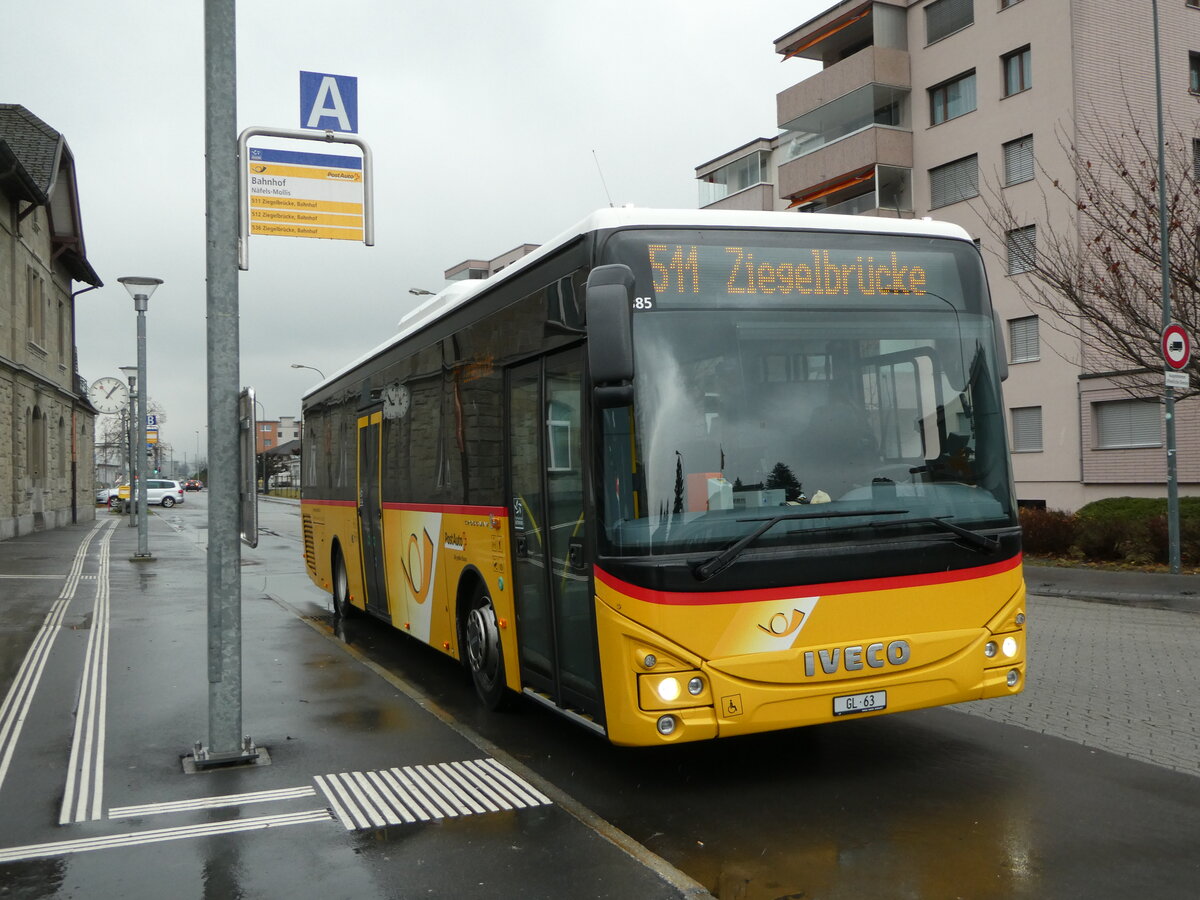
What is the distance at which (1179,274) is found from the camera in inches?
699

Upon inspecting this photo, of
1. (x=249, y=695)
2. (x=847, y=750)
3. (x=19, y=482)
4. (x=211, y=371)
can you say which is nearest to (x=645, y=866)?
(x=847, y=750)

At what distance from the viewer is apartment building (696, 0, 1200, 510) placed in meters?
30.2

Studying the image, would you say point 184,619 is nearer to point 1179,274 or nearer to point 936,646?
point 936,646

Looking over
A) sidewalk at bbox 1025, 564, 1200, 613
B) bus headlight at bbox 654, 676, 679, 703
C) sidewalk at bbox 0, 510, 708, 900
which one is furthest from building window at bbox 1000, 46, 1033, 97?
bus headlight at bbox 654, 676, 679, 703

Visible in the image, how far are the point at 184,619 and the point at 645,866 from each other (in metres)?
10.4

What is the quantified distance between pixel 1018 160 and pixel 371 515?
28.2m

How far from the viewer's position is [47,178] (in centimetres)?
3700

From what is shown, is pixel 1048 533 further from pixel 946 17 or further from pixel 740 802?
pixel 946 17

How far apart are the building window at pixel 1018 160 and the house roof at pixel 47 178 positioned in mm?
27172

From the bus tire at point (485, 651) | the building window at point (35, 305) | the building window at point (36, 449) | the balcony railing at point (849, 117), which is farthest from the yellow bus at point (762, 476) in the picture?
the building window at point (35, 305)

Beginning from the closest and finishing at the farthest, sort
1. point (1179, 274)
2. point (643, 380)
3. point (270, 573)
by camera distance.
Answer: point (643, 380) → point (1179, 274) → point (270, 573)

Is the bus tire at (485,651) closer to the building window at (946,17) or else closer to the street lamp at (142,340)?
the street lamp at (142,340)

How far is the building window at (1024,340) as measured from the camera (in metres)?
32.7

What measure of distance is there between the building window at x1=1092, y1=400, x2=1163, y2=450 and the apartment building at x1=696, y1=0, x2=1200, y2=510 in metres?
0.04
